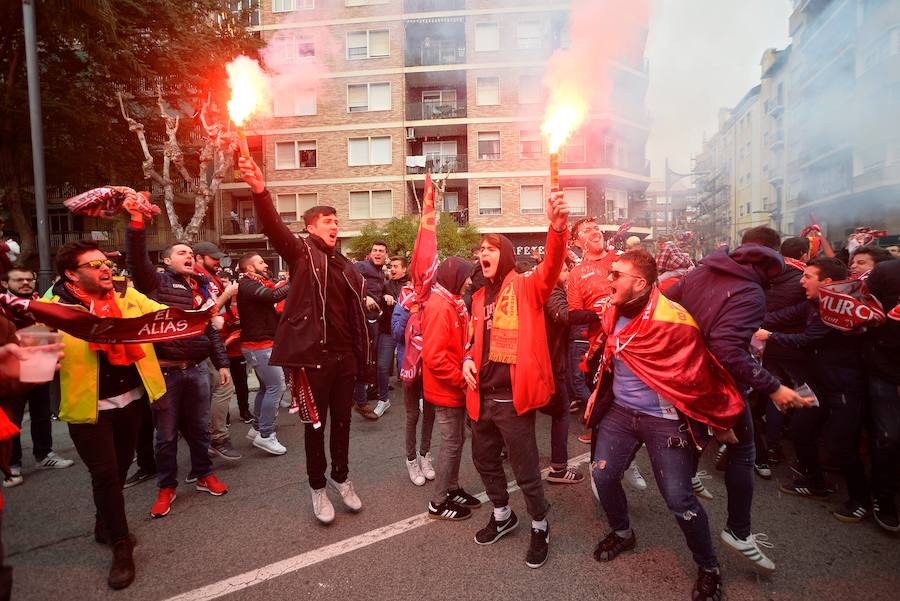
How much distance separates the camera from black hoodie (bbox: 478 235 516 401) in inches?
124

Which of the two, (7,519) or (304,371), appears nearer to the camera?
(304,371)

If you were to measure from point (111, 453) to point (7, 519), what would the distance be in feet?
5.55

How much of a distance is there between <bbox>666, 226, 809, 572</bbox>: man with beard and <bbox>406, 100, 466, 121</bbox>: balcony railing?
26.4 metres

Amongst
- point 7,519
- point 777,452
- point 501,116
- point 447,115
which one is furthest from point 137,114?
point 777,452

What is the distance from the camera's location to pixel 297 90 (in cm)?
2812

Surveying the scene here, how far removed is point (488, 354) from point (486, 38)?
27.4 m

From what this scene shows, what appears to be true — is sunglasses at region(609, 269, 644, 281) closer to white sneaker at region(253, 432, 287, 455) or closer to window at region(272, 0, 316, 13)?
white sneaker at region(253, 432, 287, 455)

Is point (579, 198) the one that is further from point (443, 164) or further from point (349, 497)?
point (349, 497)

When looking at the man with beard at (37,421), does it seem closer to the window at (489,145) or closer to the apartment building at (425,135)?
the apartment building at (425,135)

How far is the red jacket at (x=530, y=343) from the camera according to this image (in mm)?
3059

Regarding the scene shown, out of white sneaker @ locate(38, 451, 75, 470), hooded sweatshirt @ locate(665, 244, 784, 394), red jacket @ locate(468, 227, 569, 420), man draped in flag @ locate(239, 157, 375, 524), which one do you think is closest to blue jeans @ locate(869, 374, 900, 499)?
hooded sweatshirt @ locate(665, 244, 784, 394)

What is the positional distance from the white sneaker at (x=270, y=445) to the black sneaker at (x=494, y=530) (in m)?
2.59

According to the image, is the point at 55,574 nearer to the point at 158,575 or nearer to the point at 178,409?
the point at 158,575

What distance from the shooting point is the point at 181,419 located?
421 centimetres
